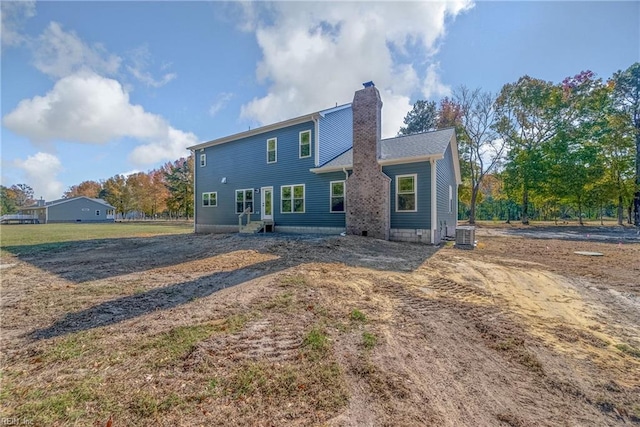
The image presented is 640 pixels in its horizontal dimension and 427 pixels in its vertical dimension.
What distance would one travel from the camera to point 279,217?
16016 millimetres

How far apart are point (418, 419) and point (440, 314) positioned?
2.28 m

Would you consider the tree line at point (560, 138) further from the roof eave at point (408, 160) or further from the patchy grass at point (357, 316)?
the patchy grass at point (357, 316)

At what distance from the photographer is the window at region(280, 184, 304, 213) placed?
49.8 feet

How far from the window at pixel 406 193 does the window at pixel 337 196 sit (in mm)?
2731

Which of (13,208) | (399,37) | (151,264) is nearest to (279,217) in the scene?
(151,264)

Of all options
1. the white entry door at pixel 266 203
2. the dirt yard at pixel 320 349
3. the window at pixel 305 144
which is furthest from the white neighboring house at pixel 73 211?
the dirt yard at pixel 320 349

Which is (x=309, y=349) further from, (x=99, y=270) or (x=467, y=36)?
(x=467, y=36)

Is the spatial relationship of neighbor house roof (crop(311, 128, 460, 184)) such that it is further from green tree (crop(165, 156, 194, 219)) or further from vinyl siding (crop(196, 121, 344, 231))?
green tree (crop(165, 156, 194, 219))

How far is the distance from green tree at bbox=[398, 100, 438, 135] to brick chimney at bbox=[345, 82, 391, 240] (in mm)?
26351

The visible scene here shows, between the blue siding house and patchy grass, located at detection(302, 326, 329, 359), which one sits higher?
the blue siding house

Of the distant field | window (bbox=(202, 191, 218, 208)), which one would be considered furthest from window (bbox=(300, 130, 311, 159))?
the distant field

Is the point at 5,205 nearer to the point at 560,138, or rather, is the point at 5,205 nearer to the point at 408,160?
the point at 408,160

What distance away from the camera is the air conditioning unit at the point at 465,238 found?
1118 centimetres

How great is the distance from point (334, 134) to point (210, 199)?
401 inches
